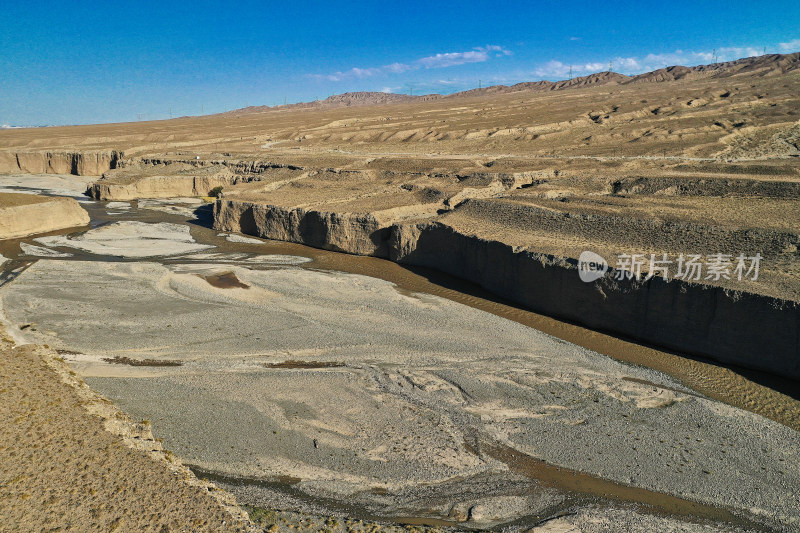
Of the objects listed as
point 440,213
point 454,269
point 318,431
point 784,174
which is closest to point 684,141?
point 784,174

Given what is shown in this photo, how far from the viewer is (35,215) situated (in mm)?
24984

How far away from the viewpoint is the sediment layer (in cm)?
2402

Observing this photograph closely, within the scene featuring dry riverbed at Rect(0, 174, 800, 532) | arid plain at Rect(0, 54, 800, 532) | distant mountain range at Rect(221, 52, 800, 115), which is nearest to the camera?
dry riverbed at Rect(0, 174, 800, 532)

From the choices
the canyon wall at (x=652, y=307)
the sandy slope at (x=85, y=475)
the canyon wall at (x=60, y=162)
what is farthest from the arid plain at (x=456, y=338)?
the canyon wall at (x=60, y=162)

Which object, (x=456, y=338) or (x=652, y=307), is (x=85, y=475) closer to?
(x=456, y=338)

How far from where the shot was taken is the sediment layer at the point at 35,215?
24016 mm

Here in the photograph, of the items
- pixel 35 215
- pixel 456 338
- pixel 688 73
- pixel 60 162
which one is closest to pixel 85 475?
pixel 456 338

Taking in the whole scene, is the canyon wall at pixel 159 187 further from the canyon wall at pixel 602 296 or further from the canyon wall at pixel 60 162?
the canyon wall at pixel 602 296

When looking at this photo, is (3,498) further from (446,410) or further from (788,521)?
(788,521)

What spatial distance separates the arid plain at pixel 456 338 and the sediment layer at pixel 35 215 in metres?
0.10

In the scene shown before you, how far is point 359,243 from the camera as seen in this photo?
21.8 meters

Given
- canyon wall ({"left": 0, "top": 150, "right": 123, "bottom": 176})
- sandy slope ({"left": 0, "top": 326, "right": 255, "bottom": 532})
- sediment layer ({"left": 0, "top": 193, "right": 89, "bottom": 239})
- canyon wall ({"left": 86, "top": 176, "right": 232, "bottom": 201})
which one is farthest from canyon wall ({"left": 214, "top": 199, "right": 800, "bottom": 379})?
canyon wall ({"left": 0, "top": 150, "right": 123, "bottom": 176})

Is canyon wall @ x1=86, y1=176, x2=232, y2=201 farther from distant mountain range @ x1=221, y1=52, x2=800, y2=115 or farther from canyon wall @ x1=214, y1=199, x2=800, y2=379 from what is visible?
distant mountain range @ x1=221, y1=52, x2=800, y2=115

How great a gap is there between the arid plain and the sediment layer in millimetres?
101
